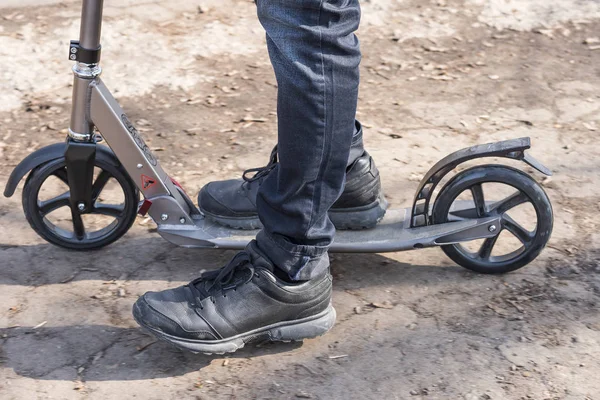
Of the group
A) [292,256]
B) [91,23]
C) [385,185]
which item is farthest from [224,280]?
[385,185]

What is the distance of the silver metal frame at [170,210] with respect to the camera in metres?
2.22

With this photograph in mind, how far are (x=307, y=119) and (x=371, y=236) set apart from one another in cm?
65

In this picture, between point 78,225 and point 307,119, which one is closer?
point 307,119

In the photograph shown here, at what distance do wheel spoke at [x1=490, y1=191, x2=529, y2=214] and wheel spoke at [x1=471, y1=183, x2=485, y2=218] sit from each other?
0.03 meters

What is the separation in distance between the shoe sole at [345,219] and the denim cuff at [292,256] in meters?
0.34

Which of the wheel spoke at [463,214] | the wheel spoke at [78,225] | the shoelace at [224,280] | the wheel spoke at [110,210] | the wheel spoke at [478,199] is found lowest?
the wheel spoke at [78,225]

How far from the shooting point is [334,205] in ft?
7.75

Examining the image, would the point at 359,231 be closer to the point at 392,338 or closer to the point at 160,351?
the point at 392,338

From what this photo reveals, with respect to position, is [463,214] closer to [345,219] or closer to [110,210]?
[345,219]

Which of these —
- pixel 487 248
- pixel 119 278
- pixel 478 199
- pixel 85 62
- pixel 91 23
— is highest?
pixel 91 23

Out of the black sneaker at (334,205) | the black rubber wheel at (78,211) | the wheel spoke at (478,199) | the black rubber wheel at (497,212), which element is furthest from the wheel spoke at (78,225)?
the wheel spoke at (478,199)

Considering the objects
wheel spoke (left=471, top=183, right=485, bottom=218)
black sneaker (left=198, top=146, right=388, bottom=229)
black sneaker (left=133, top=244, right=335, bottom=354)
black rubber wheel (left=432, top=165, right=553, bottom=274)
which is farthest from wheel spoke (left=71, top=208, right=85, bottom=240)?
wheel spoke (left=471, top=183, right=485, bottom=218)

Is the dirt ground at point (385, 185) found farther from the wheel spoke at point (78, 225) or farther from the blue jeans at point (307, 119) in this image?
the blue jeans at point (307, 119)

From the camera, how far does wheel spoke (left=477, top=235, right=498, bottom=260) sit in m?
2.34
